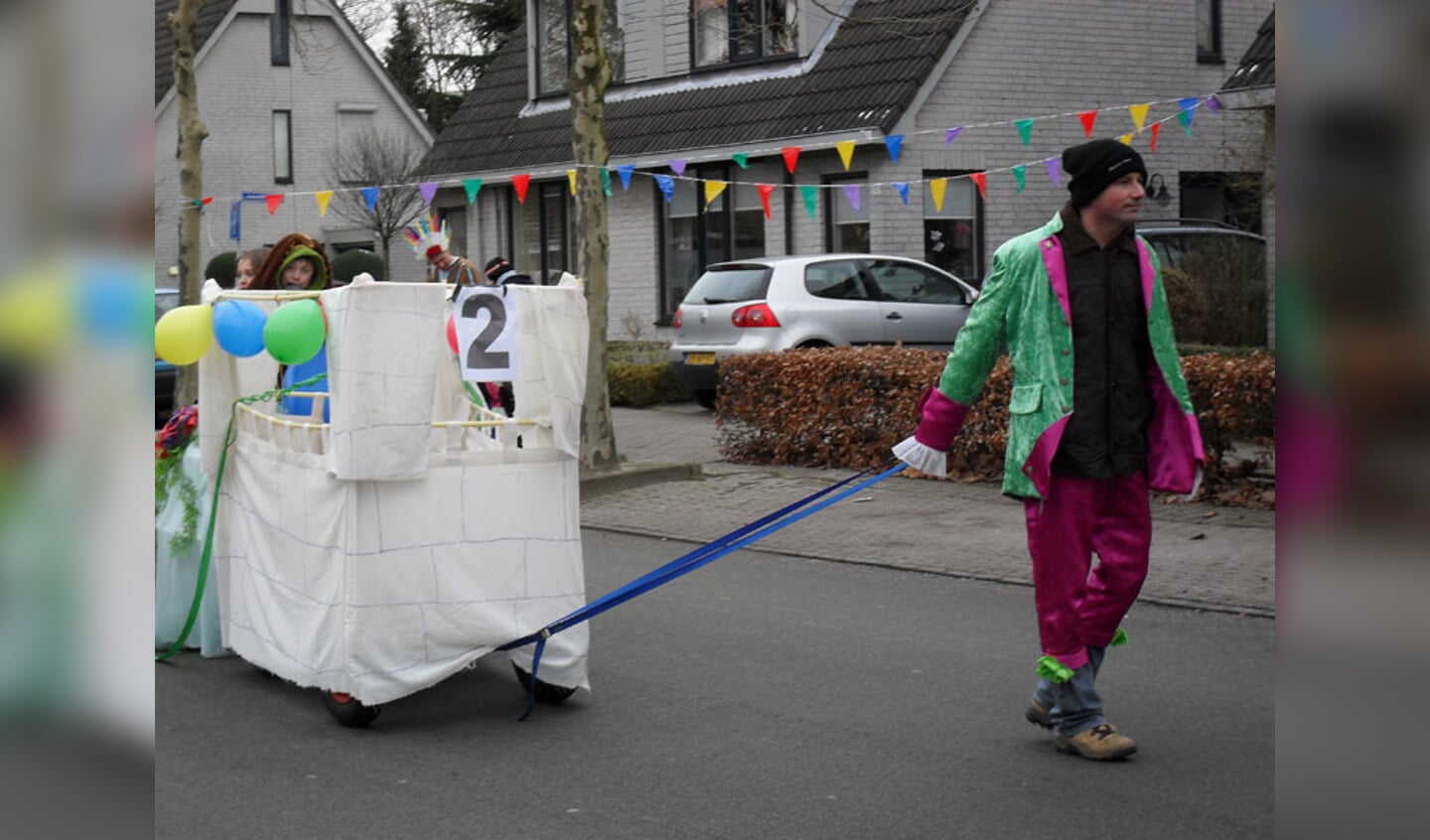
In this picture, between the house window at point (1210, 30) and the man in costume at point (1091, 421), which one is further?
the house window at point (1210, 30)

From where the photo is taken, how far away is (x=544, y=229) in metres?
28.8

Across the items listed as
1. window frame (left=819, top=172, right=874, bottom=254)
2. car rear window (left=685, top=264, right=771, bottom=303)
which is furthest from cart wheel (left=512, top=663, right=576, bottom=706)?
window frame (left=819, top=172, right=874, bottom=254)

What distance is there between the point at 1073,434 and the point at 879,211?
16740mm

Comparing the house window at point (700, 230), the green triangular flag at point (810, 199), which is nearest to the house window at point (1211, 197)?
the green triangular flag at point (810, 199)

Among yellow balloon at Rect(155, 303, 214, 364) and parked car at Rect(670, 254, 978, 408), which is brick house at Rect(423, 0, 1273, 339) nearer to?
parked car at Rect(670, 254, 978, 408)

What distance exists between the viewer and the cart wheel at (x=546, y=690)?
6633 millimetres

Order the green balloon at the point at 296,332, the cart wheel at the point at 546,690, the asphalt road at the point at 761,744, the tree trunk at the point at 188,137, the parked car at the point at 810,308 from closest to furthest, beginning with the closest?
the asphalt road at the point at 761,744 → the green balloon at the point at 296,332 → the cart wheel at the point at 546,690 → the tree trunk at the point at 188,137 → the parked car at the point at 810,308

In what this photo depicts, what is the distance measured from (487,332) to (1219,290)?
1348 centimetres

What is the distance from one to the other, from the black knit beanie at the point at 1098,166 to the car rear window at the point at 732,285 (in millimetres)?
12861

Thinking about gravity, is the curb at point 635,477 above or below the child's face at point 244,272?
below

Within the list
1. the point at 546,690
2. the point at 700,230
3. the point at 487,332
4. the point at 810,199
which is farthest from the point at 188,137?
the point at 546,690

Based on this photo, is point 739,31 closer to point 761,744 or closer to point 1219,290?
point 1219,290

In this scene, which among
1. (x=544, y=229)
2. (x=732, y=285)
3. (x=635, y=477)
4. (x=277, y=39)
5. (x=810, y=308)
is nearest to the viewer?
(x=635, y=477)

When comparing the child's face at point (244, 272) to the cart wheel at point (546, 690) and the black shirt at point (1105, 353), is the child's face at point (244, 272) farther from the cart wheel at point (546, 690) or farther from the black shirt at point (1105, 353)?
the black shirt at point (1105, 353)
